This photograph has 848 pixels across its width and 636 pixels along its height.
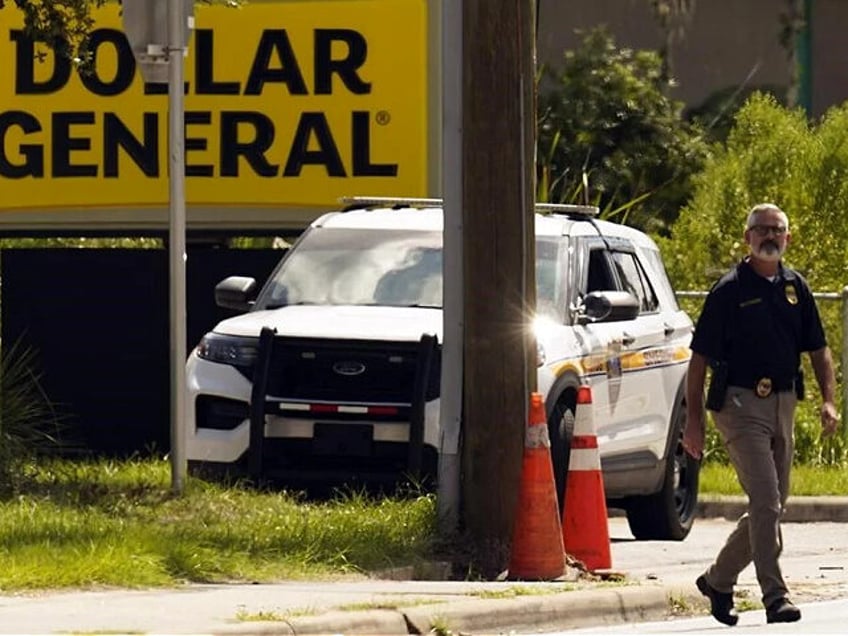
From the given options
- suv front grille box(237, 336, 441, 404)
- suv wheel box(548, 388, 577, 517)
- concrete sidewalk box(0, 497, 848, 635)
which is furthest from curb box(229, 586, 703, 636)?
suv front grille box(237, 336, 441, 404)

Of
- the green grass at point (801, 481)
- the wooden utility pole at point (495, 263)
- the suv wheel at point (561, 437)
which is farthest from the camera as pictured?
the green grass at point (801, 481)

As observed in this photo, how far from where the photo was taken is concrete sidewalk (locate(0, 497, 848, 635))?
927cm

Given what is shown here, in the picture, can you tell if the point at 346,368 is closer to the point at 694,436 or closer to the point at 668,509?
Answer: the point at 668,509

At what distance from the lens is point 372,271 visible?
14875mm

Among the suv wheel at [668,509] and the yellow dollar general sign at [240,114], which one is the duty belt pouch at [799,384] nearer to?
the suv wheel at [668,509]

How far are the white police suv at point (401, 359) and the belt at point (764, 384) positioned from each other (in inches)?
119

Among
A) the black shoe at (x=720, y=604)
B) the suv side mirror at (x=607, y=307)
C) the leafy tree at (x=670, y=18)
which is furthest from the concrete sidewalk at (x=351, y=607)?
the leafy tree at (x=670, y=18)

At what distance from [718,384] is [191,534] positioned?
3000mm

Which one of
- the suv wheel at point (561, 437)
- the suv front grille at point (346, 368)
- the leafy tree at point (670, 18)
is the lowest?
the suv wheel at point (561, 437)

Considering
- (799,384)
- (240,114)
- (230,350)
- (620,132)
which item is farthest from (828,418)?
(620,132)

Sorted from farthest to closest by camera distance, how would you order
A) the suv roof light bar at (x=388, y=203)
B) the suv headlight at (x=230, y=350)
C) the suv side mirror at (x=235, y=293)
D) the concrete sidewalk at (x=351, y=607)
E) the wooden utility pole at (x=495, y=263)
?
the suv roof light bar at (x=388, y=203), the suv side mirror at (x=235, y=293), the suv headlight at (x=230, y=350), the wooden utility pole at (x=495, y=263), the concrete sidewalk at (x=351, y=607)

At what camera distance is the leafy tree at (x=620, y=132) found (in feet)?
121

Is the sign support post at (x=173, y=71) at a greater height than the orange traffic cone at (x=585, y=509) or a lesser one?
greater

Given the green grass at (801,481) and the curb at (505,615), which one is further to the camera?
the green grass at (801,481)
